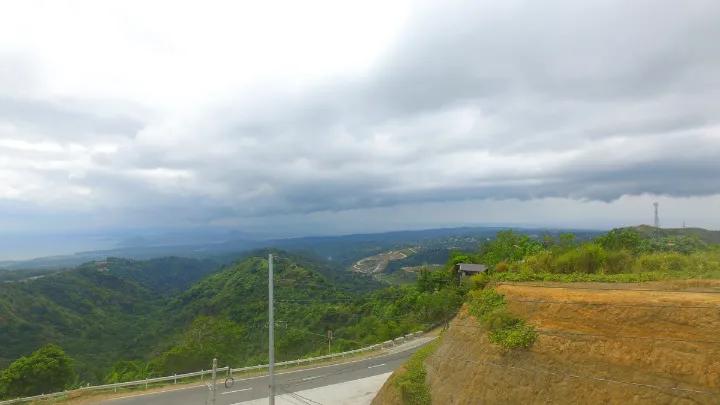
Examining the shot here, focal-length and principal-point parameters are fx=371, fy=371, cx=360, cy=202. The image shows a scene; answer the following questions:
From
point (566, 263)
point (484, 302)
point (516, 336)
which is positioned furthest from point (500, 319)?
point (566, 263)

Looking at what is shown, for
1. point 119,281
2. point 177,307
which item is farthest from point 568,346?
point 119,281

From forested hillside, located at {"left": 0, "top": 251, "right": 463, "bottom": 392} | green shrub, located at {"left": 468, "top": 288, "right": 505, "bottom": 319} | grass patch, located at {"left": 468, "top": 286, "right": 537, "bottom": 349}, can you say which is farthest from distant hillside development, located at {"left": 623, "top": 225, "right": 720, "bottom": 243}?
grass patch, located at {"left": 468, "top": 286, "right": 537, "bottom": 349}

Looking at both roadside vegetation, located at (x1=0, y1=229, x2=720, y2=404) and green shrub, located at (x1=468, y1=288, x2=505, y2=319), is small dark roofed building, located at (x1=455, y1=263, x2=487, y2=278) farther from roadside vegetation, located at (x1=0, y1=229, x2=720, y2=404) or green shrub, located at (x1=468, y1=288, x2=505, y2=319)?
green shrub, located at (x1=468, y1=288, x2=505, y2=319)

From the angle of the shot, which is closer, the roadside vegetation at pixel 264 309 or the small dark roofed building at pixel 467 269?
the roadside vegetation at pixel 264 309

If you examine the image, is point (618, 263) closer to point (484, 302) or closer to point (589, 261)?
point (589, 261)

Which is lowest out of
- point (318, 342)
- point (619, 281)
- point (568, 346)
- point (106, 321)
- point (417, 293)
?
point (106, 321)

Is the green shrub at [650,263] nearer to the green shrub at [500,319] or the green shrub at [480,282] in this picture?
the green shrub at [480,282]

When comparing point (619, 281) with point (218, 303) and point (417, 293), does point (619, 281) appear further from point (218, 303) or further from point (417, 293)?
point (218, 303)

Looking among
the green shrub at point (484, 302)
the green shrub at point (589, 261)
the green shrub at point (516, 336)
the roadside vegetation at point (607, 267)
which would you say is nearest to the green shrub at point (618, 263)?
the roadside vegetation at point (607, 267)
